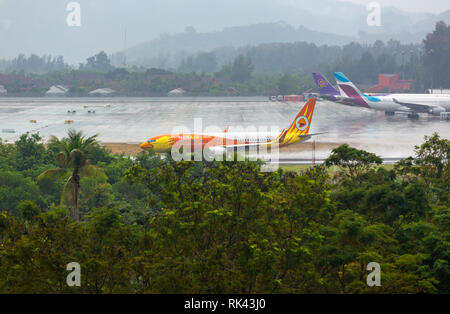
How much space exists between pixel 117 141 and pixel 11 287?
60768mm

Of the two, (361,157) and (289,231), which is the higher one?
(361,157)

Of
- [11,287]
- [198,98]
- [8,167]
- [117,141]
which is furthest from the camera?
[198,98]

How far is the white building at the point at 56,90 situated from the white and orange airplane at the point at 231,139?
12832cm

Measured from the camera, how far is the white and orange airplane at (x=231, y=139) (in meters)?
59.6

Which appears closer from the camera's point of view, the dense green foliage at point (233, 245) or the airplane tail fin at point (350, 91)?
the dense green foliage at point (233, 245)

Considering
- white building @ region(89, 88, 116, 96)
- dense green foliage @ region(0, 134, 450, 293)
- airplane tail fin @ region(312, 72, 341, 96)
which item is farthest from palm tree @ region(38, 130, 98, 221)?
white building @ region(89, 88, 116, 96)

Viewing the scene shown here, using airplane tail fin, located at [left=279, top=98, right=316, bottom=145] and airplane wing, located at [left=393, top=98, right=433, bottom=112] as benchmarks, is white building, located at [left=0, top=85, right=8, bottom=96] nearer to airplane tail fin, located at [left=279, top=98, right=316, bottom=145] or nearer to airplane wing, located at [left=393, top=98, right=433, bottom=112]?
airplane wing, located at [left=393, top=98, right=433, bottom=112]

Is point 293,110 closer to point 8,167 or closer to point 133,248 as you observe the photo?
point 8,167

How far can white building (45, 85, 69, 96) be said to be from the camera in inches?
7045

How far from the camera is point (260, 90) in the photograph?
18888 cm

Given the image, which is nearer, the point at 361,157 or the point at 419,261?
the point at 419,261

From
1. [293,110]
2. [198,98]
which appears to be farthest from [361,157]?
[198,98]

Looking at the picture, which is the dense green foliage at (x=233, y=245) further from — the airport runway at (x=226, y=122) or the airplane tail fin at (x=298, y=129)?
the airport runway at (x=226, y=122)

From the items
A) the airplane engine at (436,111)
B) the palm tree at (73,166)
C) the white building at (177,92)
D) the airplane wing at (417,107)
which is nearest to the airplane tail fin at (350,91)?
the airplane wing at (417,107)
